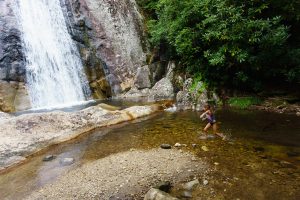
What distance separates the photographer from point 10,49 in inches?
750

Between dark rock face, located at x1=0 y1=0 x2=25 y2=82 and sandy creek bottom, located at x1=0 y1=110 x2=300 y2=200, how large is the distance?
31.7 feet

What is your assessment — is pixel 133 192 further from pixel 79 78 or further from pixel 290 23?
pixel 79 78

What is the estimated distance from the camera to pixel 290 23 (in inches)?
588

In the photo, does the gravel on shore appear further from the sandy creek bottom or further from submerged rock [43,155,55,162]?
submerged rock [43,155,55,162]

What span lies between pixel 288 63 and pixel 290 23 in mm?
2517

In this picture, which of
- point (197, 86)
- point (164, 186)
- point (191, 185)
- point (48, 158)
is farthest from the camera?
point (197, 86)

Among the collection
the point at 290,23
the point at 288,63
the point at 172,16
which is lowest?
the point at 288,63

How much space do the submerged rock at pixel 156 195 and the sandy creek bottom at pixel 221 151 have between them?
23.1 inches

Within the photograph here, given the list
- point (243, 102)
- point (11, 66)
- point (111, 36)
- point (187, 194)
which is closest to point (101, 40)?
point (111, 36)

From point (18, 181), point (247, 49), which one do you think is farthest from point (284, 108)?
point (18, 181)

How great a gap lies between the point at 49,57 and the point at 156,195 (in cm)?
1701

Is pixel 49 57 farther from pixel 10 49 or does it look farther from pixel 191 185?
pixel 191 185

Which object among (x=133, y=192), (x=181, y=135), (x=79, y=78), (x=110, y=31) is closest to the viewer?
(x=133, y=192)

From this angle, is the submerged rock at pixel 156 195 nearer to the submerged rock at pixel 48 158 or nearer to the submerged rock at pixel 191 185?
the submerged rock at pixel 191 185
